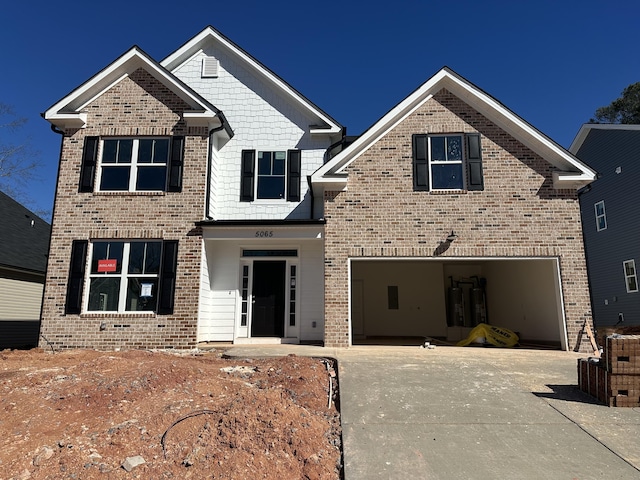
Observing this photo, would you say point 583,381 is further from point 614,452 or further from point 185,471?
point 185,471

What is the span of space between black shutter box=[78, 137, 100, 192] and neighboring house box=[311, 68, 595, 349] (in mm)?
6052

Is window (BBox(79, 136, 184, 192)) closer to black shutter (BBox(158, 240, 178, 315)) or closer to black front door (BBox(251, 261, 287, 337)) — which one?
black shutter (BBox(158, 240, 178, 315))

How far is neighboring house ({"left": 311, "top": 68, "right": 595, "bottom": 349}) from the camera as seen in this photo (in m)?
10.6

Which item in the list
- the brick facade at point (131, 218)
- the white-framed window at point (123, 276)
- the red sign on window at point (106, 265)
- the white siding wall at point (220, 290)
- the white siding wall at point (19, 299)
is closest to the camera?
the brick facade at point (131, 218)

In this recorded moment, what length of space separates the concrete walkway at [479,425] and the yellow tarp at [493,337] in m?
4.25

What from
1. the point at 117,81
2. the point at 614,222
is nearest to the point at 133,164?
the point at 117,81

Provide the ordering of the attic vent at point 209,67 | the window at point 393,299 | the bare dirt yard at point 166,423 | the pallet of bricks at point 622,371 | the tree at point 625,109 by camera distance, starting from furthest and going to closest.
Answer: the tree at point 625,109 → the window at point 393,299 → the attic vent at point 209,67 → the pallet of bricks at point 622,371 → the bare dirt yard at point 166,423

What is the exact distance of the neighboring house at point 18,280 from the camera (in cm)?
1447

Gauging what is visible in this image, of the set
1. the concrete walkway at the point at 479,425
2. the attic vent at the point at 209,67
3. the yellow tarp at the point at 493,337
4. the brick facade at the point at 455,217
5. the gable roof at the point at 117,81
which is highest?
the attic vent at the point at 209,67

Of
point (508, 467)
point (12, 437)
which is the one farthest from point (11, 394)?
point (508, 467)

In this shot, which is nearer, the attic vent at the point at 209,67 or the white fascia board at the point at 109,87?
the white fascia board at the point at 109,87

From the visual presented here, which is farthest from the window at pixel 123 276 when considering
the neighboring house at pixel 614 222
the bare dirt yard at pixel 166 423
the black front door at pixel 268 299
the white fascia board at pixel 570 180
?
the neighboring house at pixel 614 222

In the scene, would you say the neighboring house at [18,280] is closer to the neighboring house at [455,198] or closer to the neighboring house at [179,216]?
the neighboring house at [179,216]

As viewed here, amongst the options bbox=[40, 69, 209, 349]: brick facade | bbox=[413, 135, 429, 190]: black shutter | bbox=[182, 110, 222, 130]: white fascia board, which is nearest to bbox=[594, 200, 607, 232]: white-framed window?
bbox=[413, 135, 429, 190]: black shutter
